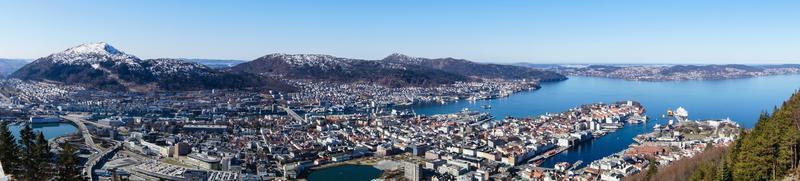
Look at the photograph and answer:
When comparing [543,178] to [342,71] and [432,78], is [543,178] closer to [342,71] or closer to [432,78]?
[432,78]

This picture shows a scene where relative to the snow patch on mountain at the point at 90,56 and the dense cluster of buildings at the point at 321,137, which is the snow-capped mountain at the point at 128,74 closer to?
the snow patch on mountain at the point at 90,56

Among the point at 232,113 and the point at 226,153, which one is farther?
the point at 232,113

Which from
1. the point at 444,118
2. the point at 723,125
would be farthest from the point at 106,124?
the point at 723,125

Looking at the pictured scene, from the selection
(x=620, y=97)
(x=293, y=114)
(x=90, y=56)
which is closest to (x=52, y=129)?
(x=293, y=114)

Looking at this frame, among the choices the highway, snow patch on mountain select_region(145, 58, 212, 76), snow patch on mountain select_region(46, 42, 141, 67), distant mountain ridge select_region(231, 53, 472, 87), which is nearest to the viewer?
the highway

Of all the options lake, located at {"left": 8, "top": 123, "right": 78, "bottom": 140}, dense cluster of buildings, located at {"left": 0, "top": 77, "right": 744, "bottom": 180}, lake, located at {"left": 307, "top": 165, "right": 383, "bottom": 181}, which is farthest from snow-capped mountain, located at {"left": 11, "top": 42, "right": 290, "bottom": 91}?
lake, located at {"left": 307, "top": 165, "right": 383, "bottom": 181}

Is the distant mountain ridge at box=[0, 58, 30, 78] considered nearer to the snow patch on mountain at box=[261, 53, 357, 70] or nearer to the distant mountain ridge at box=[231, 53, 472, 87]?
the distant mountain ridge at box=[231, 53, 472, 87]

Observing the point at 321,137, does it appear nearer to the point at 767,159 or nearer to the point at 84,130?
the point at 84,130
